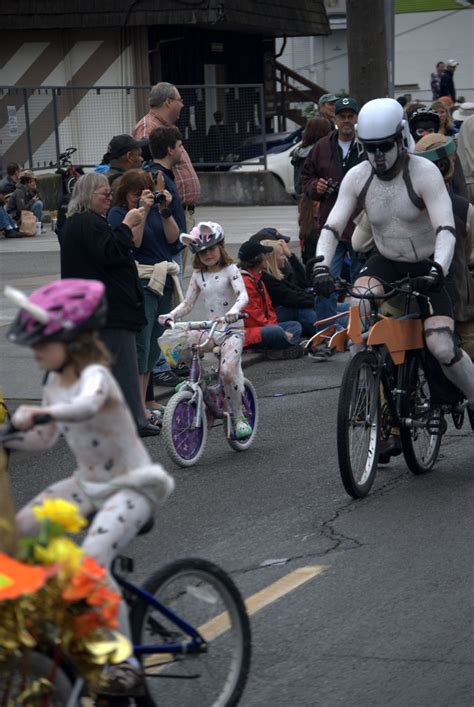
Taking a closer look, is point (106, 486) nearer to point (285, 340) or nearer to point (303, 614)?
point (303, 614)

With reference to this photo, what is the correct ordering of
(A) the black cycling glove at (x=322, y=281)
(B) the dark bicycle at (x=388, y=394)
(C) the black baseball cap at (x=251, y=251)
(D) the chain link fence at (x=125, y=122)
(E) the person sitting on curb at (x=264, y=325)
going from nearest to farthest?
(B) the dark bicycle at (x=388, y=394) < (A) the black cycling glove at (x=322, y=281) < (C) the black baseball cap at (x=251, y=251) < (E) the person sitting on curb at (x=264, y=325) < (D) the chain link fence at (x=125, y=122)

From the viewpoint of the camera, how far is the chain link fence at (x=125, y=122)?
26859mm

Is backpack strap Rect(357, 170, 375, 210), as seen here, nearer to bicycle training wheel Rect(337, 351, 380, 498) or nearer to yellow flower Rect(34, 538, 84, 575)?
bicycle training wheel Rect(337, 351, 380, 498)

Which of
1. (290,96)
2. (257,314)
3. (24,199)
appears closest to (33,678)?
(257,314)

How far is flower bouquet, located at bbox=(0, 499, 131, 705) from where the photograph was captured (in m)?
3.77

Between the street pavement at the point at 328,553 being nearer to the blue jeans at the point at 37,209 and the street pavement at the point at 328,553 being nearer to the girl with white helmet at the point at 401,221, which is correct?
the girl with white helmet at the point at 401,221

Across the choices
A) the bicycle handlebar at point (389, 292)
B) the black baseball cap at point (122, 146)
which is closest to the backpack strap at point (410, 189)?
the bicycle handlebar at point (389, 292)

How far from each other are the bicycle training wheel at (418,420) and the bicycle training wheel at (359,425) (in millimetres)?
260

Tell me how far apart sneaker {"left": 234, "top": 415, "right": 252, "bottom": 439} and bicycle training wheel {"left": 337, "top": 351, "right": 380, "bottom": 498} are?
1294 millimetres

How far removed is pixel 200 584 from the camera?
15.2ft

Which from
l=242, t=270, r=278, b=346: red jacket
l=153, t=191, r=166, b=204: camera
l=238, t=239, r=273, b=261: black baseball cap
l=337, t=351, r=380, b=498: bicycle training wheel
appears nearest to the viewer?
l=337, t=351, r=380, b=498: bicycle training wheel

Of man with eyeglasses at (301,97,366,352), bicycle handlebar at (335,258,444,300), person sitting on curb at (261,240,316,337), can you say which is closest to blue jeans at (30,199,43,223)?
person sitting on curb at (261,240,316,337)

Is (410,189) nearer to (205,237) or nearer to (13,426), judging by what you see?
(205,237)

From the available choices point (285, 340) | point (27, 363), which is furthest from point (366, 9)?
point (27, 363)
